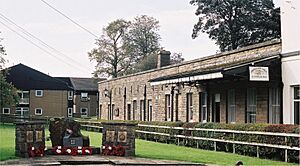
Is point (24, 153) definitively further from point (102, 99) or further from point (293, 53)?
point (102, 99)

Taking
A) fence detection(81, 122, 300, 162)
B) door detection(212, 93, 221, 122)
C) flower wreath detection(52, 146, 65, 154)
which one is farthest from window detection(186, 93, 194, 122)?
flower wreath detection(52, 146, 65, 154)

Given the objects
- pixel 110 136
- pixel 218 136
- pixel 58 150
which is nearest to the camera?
pixel 58 150

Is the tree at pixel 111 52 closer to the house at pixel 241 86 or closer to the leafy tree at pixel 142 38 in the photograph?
the leafy tree at pixel 142 38

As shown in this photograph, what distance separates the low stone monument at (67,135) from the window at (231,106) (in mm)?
9571

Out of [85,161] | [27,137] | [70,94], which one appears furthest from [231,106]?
[70,94]

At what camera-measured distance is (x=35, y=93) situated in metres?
81.6

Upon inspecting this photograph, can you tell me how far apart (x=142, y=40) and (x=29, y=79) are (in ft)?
56.5

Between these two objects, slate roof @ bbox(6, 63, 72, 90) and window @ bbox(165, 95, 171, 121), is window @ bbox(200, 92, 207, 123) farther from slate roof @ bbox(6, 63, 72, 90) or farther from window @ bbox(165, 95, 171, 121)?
slate roof @ bbox(6, 63, 72, 90)

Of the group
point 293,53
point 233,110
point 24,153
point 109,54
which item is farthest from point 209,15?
point 24,153

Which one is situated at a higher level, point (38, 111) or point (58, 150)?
point (38, 111)

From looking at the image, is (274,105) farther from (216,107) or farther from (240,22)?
(240,22)

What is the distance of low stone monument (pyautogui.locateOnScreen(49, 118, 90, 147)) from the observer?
19.2 m

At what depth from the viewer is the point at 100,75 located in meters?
77.9

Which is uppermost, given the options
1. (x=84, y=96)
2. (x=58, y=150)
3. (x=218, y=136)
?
(x=84, y=96)
